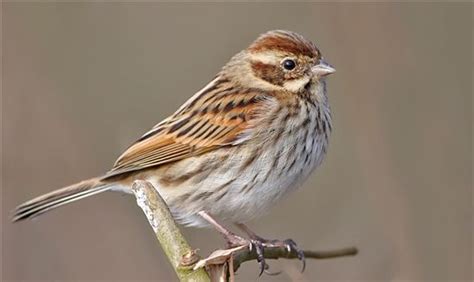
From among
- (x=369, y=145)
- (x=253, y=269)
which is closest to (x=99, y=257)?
(x=253, y=269)

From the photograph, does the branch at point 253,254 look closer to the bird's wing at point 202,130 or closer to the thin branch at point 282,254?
the thin branch at point 282,254

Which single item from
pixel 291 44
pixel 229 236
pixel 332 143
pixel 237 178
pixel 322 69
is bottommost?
pixel 229 236

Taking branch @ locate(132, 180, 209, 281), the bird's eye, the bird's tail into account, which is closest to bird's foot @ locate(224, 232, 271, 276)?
branch @ locate(132, 180, 209, 281)

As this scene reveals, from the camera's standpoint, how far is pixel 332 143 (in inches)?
286

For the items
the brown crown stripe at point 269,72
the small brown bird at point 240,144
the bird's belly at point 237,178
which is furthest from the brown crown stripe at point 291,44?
the bird's belly at point 237,178

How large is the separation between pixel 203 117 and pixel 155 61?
3.14 meters

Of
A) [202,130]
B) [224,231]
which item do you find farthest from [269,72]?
[224,231]

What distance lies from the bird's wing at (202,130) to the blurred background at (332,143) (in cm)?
29

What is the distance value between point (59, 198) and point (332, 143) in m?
2.65

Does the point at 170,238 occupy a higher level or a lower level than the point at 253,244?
higher

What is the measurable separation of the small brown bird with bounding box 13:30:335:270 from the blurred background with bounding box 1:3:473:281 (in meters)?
0.34

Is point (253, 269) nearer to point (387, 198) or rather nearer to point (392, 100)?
point (387, 198)

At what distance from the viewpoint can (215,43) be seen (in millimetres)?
8047

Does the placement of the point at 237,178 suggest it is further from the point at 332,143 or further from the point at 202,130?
the point at 332,143
